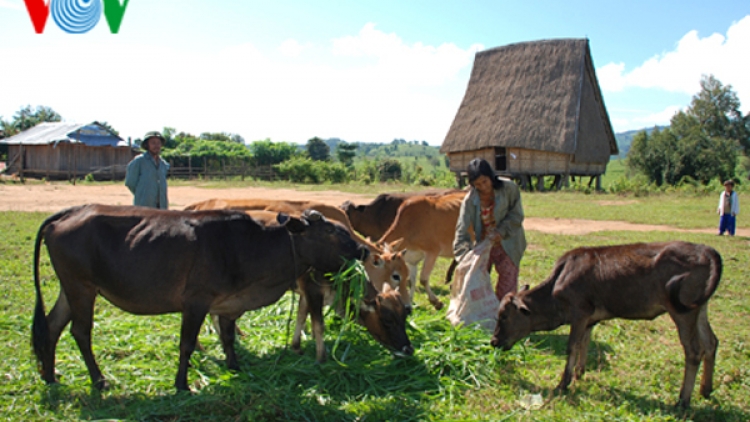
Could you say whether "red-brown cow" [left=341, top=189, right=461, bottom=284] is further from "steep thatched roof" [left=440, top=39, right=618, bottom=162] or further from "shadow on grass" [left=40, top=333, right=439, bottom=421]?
"steep thatched roof" [left=440, top=39, right=618, bottom=162]

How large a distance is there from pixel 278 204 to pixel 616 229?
11.6 metres

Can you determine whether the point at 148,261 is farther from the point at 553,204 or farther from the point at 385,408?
the point at 553,204

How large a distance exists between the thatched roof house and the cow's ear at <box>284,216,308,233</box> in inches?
1081

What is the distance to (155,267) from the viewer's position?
4.62m

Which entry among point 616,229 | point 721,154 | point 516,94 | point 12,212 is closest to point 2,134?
point 12,212

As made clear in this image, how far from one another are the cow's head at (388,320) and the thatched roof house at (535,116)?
27.0 m

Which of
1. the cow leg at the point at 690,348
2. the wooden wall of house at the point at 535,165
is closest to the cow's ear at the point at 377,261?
the cow leg at the point at 690,348

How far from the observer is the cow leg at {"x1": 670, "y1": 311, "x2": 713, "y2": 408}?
4.49 metres

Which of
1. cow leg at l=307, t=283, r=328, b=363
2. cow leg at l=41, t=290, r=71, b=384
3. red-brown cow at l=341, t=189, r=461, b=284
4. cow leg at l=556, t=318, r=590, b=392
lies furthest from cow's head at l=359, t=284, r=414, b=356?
red-brown cow at l=341, t=189, r=461, b=284

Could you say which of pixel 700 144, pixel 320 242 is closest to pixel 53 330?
pixel 320 242

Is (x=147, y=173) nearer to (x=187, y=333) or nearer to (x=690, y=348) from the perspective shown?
(x=187, y=333)

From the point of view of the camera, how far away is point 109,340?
5660 millimetres

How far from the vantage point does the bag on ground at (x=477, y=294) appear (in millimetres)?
6156

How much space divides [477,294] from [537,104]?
28.1m
